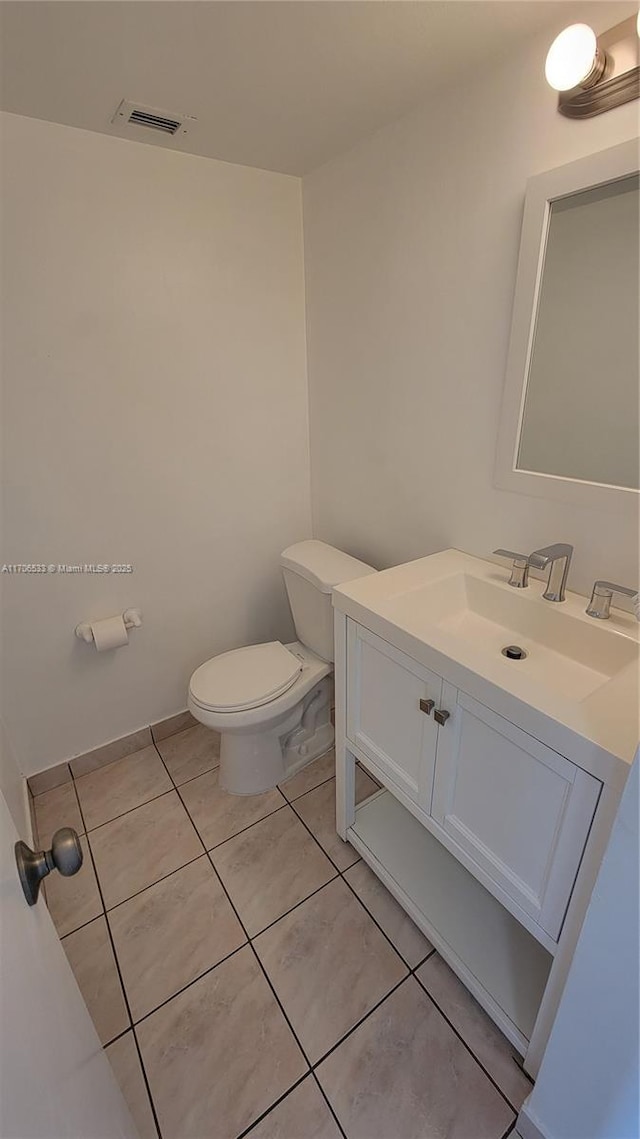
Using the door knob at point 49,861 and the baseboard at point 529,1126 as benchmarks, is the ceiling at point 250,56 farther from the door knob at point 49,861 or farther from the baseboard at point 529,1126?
the baseboard at point 529,1126

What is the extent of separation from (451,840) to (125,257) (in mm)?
1873

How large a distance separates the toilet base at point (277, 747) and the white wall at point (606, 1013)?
1.11 m

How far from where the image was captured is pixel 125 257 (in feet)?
4.90

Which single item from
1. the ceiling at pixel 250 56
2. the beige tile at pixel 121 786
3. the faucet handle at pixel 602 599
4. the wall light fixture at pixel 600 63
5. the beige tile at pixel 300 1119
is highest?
the ceiling at pixel 250 56

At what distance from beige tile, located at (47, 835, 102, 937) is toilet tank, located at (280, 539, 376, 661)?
101 centimetres

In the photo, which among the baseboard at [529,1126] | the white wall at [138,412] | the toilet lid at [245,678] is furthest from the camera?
the toilet lid at [245,678]

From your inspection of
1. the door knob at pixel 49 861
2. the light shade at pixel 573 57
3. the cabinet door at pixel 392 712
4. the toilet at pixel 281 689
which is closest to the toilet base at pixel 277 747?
the toilet at pixel 281 689

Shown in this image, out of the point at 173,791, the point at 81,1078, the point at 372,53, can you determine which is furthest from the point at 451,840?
the point at 372,53

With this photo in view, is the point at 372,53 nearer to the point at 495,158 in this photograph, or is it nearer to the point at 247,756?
the point at 495,158

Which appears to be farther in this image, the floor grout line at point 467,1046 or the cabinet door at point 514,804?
the floor grout line at point 467,1046

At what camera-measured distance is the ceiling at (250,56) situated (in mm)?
954

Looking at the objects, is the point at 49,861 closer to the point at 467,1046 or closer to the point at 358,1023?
the point at 358,1023

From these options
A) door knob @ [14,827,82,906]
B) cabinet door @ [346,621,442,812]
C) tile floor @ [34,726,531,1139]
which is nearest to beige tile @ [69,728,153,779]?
tile floor @ [34,726,531,1139]

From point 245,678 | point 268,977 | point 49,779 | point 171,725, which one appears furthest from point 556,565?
point 49,779
